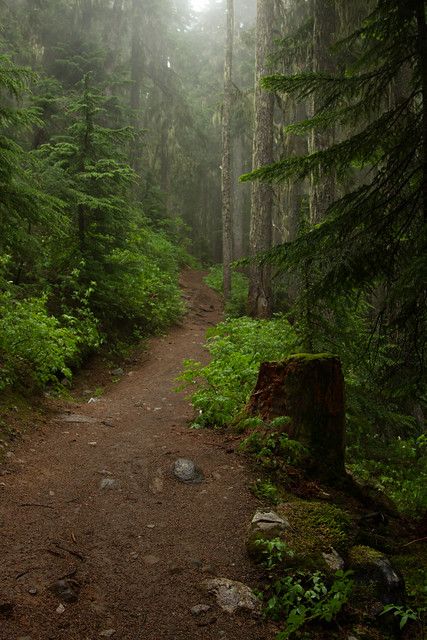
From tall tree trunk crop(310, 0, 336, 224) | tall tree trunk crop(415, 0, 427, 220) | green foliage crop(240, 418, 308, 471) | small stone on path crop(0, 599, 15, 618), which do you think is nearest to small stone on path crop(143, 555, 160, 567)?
small stone on path crop(0, 599, 15, 618)

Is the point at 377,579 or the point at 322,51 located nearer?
the point at 377,579

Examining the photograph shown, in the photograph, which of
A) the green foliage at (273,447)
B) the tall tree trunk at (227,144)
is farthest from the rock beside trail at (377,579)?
the tall tree trunk at (227,144)

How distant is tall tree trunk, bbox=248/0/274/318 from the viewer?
1529 centimetres

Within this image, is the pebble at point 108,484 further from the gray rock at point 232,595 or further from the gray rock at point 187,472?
the gray rock at point 232,595

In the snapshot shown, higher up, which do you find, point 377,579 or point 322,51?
Result: point 322,51

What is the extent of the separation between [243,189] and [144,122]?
9.77 meters

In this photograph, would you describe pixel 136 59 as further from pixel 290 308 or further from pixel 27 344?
pixel 27 344

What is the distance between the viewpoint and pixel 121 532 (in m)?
3.82

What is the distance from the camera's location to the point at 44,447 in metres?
5.55

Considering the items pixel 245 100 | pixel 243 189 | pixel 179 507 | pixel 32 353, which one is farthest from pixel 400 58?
pixel 243 189

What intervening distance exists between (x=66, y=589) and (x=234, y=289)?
1941cm

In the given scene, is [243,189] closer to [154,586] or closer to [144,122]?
[144,122]

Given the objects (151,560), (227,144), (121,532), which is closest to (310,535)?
(151,560)

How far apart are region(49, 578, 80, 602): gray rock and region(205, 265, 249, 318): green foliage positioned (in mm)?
13647
